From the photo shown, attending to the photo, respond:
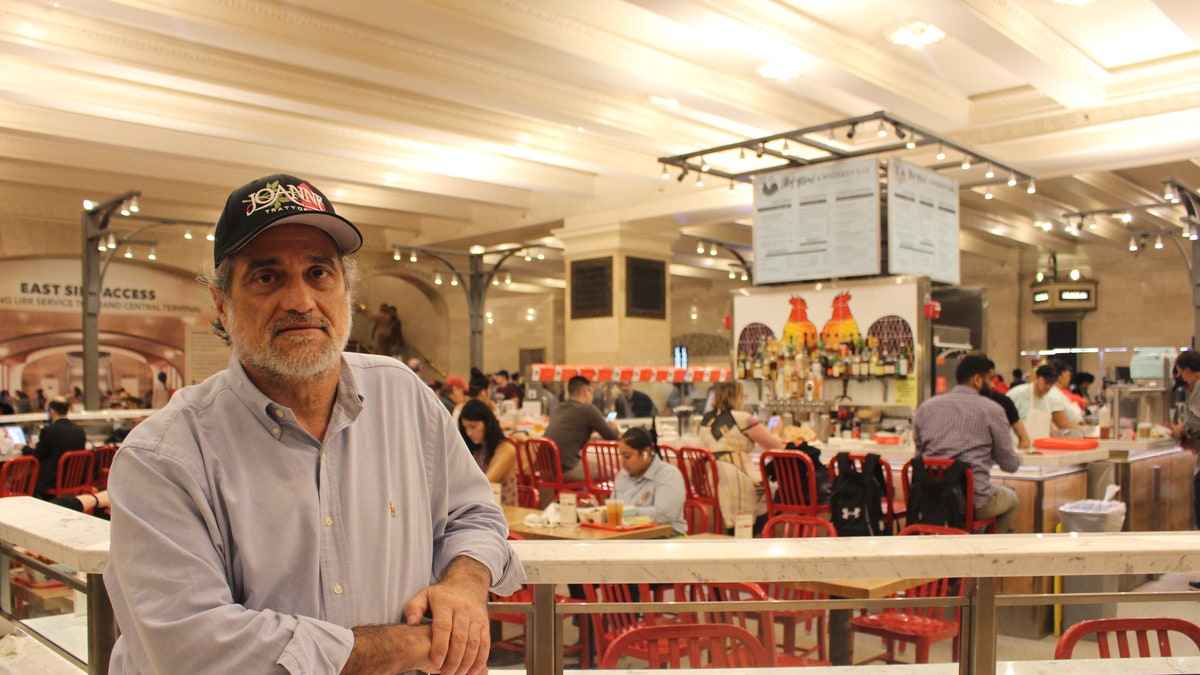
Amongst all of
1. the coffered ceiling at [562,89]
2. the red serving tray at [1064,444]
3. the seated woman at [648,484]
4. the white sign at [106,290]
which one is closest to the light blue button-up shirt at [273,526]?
the seated woman at [648,484]

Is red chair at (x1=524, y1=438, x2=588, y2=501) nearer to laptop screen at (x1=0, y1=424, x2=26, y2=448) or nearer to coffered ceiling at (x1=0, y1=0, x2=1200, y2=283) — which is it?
coffered ceiling at (x1=0, y1=0, x2=1200, y2=283)

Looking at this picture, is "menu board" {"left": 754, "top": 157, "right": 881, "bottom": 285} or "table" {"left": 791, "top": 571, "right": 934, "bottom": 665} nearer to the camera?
"table" {"left": 791, "top": 571, "right": 934, "bottom": 665}

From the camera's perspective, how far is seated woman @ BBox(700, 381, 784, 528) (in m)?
6.35

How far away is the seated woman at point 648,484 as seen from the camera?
5.27 meters

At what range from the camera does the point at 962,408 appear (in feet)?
19.5

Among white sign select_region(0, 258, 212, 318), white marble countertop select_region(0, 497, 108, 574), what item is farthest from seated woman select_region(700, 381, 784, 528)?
white sign select_region(0, 258, 212, 318)

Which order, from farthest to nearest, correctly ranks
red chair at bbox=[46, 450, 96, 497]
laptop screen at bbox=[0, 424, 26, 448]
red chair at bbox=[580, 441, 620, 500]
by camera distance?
laptop screen at bbox=[0, 424, 26, 448], red chair at bbox=[46, 450, 96, 497], red chair at bbox=[580, 441, 620, 500]

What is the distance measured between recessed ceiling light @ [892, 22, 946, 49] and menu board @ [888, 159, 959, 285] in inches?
43.4

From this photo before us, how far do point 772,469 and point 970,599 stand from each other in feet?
14.7

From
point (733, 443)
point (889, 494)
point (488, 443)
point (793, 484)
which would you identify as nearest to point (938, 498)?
point (889, 494)

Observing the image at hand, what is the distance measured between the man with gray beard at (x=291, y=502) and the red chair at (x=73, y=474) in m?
7.17

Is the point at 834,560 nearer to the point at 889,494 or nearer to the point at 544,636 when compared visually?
the point at 544,636

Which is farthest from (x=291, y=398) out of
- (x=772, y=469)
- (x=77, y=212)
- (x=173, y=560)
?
(x=77, y=212)

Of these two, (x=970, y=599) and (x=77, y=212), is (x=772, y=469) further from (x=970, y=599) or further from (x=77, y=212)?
(x=77, y=212)
